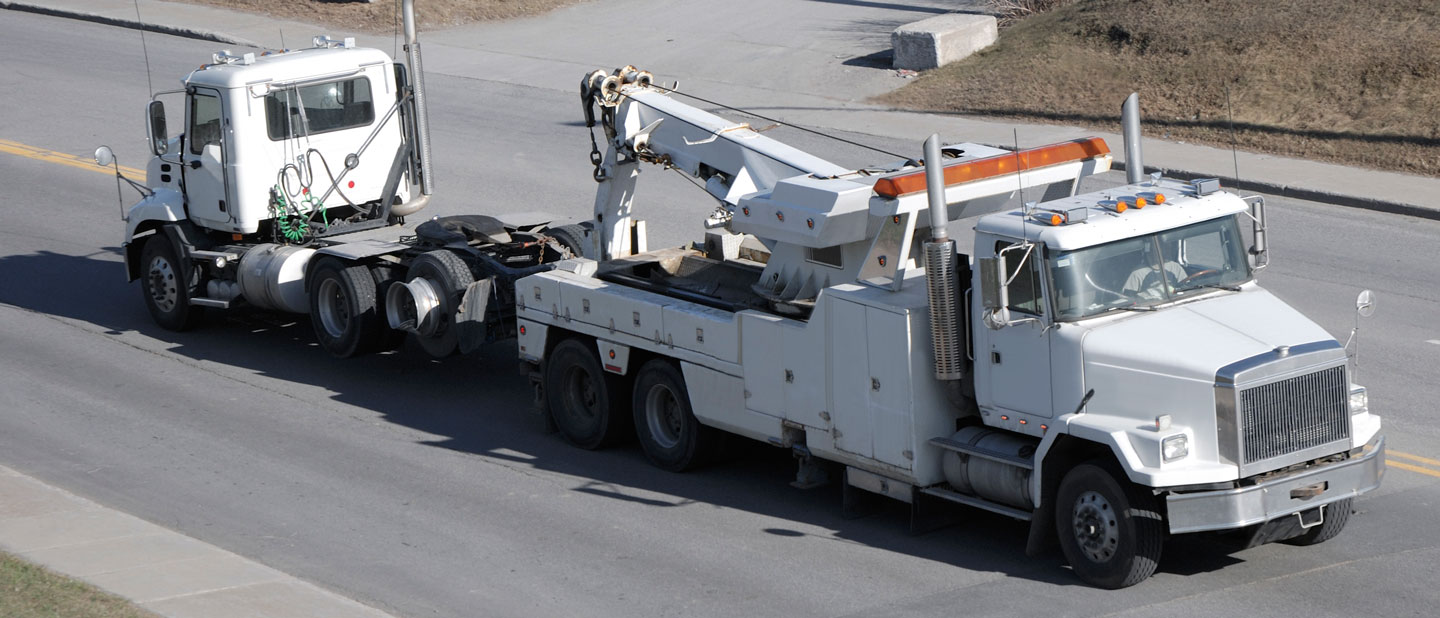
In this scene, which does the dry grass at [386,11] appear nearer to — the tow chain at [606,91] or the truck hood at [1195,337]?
the tow chain at [606,91]

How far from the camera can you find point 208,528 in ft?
40.1

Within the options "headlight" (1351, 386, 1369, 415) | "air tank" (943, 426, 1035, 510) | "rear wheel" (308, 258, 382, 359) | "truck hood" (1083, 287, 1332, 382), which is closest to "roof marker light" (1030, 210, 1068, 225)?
"truck hood" (1083, 287, 1332, 382)

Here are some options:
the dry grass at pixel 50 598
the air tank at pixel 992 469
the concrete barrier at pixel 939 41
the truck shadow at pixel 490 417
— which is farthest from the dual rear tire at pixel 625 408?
the concrete barrier at pixel 939 41

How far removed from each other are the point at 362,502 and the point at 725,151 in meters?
3.90

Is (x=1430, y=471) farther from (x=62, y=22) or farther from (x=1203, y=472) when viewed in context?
(x=62, y=22)

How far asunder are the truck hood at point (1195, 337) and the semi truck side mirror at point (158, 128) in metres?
10.7

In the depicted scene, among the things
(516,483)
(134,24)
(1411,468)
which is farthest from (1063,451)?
(134,24)

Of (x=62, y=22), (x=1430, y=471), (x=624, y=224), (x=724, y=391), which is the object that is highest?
(x=62, y=22)

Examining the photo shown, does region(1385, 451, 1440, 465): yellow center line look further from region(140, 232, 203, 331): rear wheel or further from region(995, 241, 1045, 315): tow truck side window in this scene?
region(140, 232, 203, 331): rear wheel

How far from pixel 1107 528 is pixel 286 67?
9.84 m

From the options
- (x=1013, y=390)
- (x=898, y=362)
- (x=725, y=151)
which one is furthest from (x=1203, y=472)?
(x=725, y=151)

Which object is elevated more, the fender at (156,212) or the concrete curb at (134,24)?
the concrete curb at (134,24)

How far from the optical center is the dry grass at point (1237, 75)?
22.8 meters

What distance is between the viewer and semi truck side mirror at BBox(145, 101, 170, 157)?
1706cm
